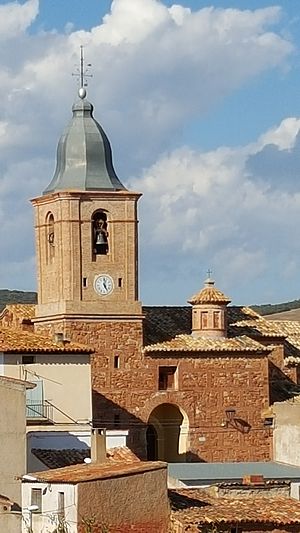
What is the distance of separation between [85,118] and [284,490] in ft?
65.4

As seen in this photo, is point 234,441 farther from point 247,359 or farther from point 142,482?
point 142,482

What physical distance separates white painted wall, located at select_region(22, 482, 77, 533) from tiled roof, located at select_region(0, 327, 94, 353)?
37.8 ft

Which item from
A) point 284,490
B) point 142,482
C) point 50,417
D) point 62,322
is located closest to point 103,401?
point 62,322

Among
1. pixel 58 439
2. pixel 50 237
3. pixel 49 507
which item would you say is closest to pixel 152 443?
pixel 50 237

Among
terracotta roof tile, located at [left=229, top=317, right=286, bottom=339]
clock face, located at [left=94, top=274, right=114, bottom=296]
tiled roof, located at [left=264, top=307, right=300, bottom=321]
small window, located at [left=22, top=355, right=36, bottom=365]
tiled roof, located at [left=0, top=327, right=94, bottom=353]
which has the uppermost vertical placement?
tiled roof, located at [left=264, top=307, right=300, bottom=321]

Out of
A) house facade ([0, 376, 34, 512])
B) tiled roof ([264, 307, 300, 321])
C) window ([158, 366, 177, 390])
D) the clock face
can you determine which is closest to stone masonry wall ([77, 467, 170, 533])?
house facade ([0, 376, 34, 512])

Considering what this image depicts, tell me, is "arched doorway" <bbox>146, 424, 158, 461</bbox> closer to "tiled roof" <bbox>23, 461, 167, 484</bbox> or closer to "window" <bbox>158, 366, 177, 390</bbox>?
"window" <bbox>158, 366, 177, 390</bbox>

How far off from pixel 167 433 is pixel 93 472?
23.6 metres

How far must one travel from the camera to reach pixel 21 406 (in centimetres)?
4559

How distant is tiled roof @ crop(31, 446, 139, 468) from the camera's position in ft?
159

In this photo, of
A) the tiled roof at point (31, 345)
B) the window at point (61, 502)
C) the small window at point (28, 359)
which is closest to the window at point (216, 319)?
the tiled roof at point (31, 345)

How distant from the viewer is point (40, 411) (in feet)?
176

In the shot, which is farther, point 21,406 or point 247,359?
point 247,359

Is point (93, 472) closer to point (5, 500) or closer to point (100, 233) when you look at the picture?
point (5, 500)
